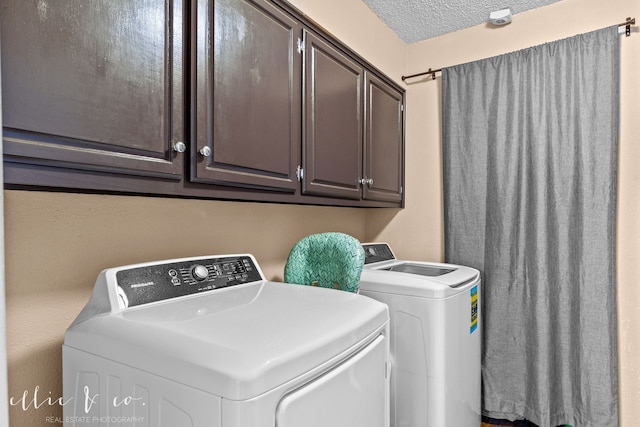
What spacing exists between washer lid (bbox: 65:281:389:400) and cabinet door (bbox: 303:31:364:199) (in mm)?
608

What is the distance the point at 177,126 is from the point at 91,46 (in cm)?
26

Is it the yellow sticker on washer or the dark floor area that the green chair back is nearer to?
the yellow sticker on washer

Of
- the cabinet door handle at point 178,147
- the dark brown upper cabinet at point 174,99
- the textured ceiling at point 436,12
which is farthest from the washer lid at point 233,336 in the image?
the textured ceiling at point 436,12

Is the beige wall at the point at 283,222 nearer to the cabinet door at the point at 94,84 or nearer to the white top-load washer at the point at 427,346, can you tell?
the cabinet door at the point at 94,84

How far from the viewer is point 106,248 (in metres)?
1.17

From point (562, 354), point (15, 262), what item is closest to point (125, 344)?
point (15, 262)

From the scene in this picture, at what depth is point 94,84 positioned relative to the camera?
2.67 feet

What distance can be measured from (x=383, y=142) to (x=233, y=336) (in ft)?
5.40

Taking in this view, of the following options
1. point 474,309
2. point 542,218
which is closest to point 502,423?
point 474,309

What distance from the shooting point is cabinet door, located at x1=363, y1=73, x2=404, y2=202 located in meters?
1.98

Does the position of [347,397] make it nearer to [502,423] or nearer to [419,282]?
[419,282]

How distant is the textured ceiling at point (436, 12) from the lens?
211cm

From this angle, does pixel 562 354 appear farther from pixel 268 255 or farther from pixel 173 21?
pixel 173 21

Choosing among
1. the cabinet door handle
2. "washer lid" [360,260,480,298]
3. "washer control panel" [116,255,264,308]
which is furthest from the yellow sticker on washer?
the cabinet door handle
